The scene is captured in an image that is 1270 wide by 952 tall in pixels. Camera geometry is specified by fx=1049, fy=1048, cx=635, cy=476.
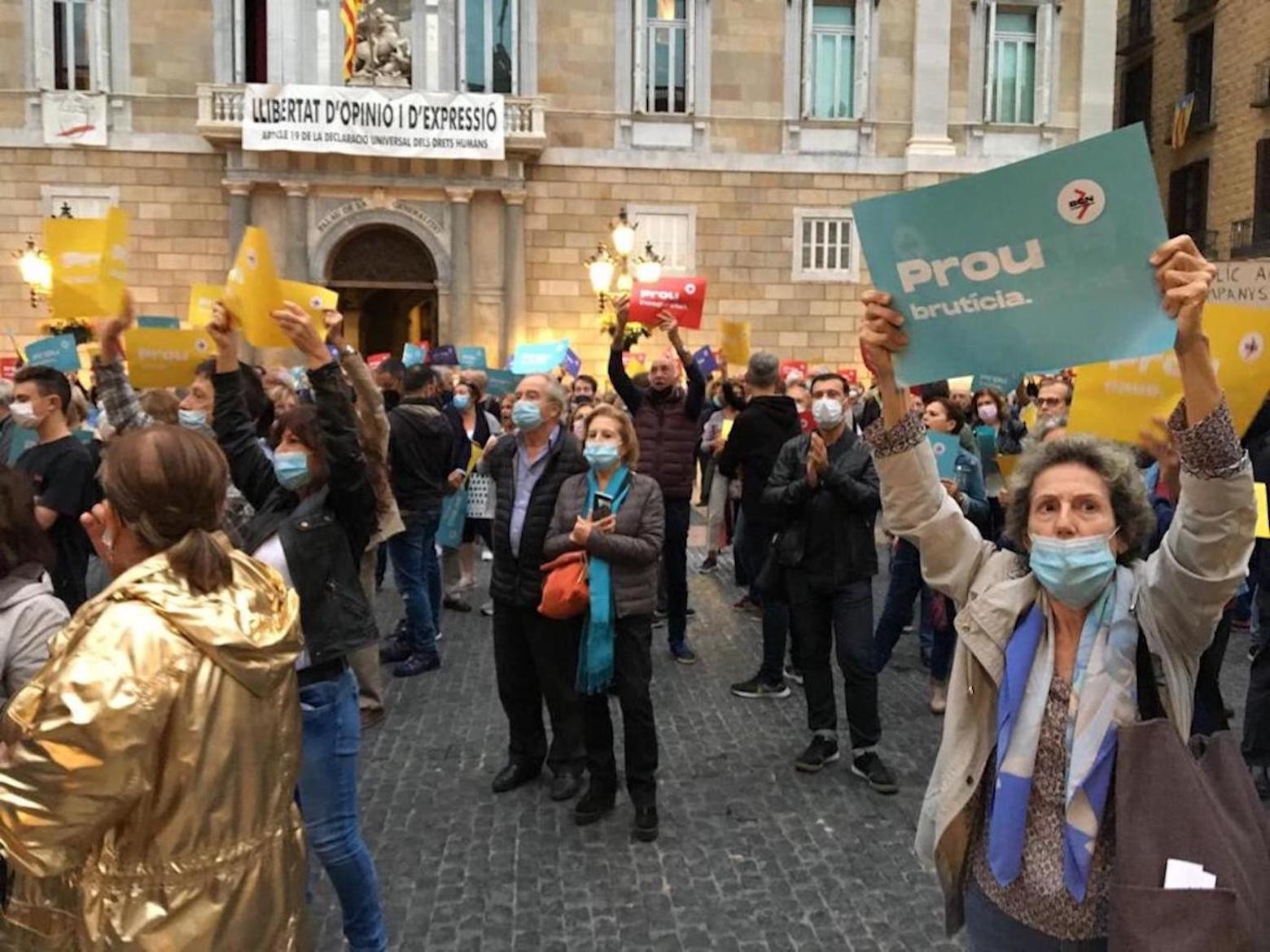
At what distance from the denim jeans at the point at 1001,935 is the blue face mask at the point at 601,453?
2.65 m

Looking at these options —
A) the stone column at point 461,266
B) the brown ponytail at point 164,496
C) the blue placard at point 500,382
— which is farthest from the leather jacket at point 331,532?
the stone column at point 461,266

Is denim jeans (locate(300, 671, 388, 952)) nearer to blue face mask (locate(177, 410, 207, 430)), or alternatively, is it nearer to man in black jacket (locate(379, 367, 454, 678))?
blue face mask (locate(177, 410, 207, 430))

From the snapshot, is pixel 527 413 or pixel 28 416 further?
pixel 28 416

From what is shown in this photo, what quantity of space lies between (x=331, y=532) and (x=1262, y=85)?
27.1m

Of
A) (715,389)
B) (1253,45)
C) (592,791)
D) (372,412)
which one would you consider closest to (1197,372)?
(372,412)

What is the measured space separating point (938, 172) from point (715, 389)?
10.0m

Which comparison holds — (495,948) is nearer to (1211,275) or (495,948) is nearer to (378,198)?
(1211,275)

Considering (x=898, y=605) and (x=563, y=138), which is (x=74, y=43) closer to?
(x=563, y=138)

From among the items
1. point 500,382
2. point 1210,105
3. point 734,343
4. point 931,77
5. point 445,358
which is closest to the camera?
point 500,382

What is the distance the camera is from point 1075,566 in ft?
6.87

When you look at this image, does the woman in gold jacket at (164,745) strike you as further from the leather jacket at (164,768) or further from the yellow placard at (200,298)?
the yellow placard at (200,298)

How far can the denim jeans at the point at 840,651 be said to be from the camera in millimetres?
5035

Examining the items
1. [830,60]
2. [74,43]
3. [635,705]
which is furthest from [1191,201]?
[635,705]

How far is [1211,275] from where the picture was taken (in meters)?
1.95
